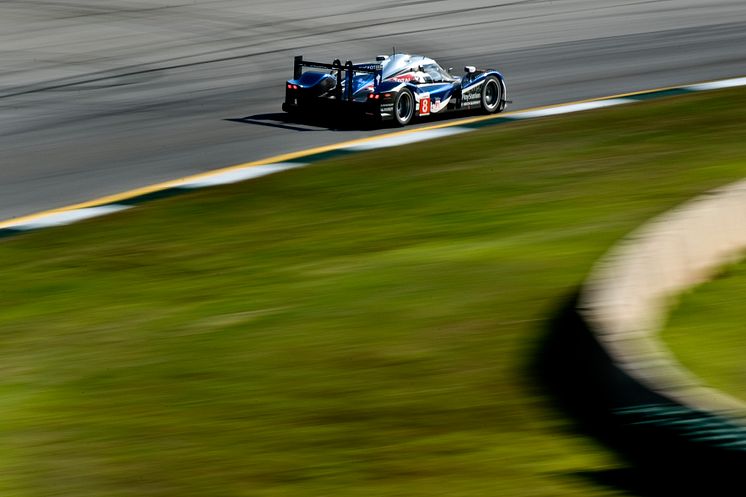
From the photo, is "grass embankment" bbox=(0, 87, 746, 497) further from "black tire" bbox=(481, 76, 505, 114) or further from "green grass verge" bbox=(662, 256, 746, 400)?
"black tire" bbox=(481, 76, 505, 114)

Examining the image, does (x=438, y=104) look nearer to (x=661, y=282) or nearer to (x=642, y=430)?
(x=661, y=282)

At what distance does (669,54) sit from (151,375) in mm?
14155

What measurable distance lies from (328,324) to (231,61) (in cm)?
1319

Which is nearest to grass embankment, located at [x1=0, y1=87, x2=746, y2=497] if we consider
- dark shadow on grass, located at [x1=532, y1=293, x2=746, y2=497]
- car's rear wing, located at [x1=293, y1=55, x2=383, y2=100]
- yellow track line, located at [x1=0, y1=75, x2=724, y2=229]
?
dark shadow on grass, located at [x1=532, y1=293, x2=746, y2=497]

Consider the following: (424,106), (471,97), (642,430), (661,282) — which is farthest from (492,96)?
(642,430)

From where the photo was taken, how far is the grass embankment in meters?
4.68

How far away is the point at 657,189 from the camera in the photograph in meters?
9.10

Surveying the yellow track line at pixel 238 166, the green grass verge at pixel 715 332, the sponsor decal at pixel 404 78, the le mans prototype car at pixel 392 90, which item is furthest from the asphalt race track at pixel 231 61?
the green grass verge at pixel 715 332

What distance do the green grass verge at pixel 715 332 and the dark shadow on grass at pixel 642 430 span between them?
61 cm

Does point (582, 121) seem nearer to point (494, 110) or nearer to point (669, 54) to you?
point (494, 110)

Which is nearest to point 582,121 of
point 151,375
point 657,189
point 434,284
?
point 657,189

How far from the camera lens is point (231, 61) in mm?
19031

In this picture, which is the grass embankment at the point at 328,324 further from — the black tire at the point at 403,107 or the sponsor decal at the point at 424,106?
the sponsor decal at the point at 424,106

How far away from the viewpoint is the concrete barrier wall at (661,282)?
14.9 ft
